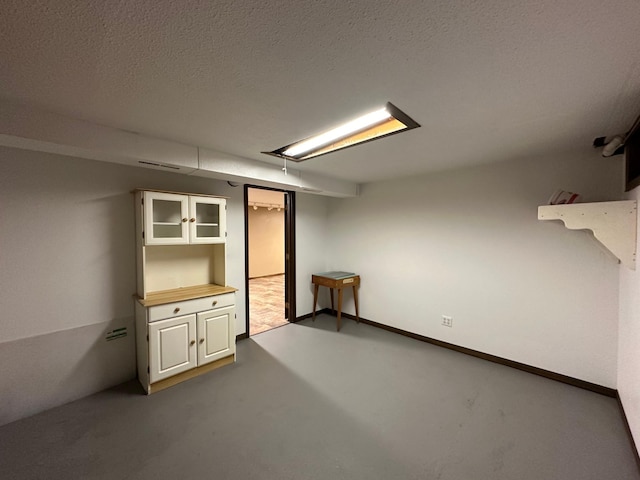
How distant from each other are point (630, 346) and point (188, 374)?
3.59m

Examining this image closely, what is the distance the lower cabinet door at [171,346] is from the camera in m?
2.22

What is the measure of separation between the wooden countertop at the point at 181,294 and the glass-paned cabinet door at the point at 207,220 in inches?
20.9

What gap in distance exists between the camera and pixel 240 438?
1.75 metres

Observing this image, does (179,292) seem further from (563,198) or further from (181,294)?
(563,198)

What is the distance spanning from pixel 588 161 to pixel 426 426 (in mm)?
2645

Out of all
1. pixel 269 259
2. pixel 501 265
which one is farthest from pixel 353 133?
A: pixel 269 259

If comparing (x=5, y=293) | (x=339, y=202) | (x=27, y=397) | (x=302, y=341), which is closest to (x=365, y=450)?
(x=302, y=341)

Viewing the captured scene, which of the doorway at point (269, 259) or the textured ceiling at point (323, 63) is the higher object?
the textured ceiling at point (323, 63)

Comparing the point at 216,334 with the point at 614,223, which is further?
the point at 216,334

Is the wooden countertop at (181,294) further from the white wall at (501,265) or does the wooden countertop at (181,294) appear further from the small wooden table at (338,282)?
the white wall at (501,265)

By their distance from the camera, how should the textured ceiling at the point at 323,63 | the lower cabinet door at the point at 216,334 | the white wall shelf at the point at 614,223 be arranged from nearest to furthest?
the textured ceiling at the point at 323,63
the white wall shelf at the point at 614,223
the lower cabinet door at the point at 216,334

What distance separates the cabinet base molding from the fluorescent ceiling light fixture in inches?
87.5

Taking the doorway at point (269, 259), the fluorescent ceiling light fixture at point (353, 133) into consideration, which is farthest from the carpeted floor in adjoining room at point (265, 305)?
the fluorescent ceiling light fixture at point (353, 133)

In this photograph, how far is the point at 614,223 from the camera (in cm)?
180
